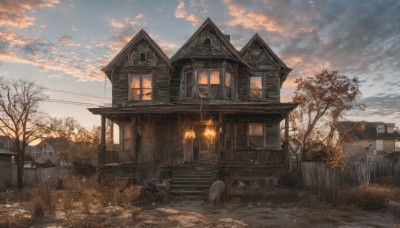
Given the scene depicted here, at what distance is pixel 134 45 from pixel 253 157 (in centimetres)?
1073

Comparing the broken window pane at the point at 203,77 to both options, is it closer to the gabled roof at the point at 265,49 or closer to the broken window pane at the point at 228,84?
the broken window pane at the point at 228,84

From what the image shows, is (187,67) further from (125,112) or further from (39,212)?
(39,212)

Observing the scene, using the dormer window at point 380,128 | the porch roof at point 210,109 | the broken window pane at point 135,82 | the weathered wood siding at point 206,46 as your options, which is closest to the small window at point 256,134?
the porch roof at point 210,109

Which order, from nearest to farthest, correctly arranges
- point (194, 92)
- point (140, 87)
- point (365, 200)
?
point (365, 200) < point (194, 92) < point (140, 87)

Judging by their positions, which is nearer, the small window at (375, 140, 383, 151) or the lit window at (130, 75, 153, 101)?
the lit window at (130, 75, 153, 101)

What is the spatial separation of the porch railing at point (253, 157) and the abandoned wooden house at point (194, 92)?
6.60 ft

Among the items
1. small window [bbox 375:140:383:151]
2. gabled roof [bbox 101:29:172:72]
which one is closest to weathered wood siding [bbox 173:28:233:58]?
gabled roof [bbox 101:29:172:72]

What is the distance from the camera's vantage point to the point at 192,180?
17.9m

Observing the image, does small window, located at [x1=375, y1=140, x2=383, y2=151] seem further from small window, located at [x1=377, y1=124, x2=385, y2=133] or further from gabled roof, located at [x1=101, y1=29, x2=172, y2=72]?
gabled roof, located at [x1=101, y1=29, x2=172, y2=72]

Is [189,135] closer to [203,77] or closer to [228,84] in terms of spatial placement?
[203,77]

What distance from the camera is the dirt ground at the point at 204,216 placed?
11.1 m

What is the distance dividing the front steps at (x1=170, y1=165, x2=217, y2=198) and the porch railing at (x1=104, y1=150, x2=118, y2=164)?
433 cm

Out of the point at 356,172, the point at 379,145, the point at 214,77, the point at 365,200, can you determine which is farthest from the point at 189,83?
the point at 379,145

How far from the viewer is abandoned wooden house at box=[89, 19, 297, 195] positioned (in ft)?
72.8
